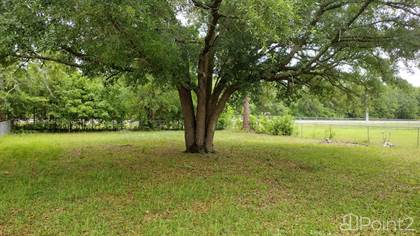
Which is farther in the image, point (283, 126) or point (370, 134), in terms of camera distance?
point (370, 134)

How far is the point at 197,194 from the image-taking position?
6.40 meters

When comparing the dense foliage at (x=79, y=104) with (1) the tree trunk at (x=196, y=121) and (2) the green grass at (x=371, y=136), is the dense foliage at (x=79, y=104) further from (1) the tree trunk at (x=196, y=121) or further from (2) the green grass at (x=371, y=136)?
(1) the tree trunk at (x=196, y=121)

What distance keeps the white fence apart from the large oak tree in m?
11.3

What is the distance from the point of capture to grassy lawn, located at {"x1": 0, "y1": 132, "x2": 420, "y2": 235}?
479 cm

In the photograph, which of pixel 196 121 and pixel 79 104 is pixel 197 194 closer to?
pixel 196 121

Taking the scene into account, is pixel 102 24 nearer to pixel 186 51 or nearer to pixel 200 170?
pixel 186 51

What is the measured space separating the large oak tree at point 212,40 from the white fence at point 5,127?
11.3m

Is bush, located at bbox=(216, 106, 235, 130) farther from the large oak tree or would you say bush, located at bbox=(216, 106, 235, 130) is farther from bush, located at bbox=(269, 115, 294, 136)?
the large oak tree

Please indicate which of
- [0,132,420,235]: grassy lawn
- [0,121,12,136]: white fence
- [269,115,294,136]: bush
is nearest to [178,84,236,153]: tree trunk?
[0,132,420,235]: grassy lawn

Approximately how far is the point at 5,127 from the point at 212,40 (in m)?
16.4

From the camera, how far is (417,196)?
254 inches

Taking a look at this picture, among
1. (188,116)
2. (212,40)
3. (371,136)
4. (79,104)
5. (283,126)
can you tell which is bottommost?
(371,136)

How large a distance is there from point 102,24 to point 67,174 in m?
3.89

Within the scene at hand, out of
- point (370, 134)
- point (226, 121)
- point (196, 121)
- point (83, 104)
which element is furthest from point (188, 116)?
point (370, 134)
